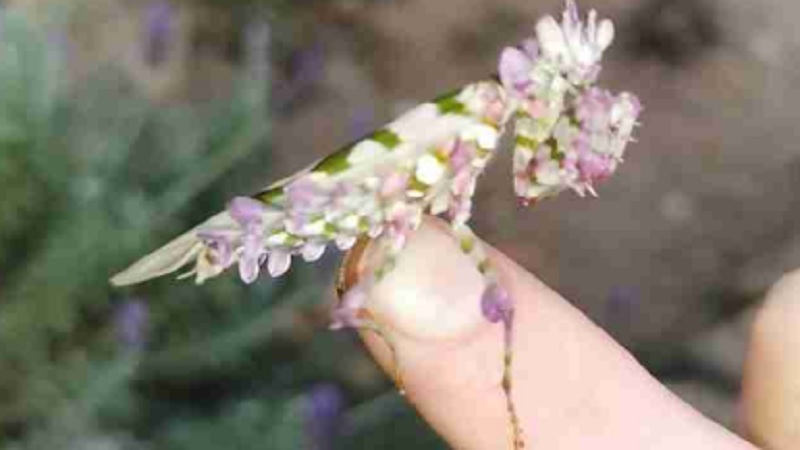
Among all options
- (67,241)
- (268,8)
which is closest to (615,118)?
(67,241)

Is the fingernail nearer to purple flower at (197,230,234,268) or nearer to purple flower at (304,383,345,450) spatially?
purple flower at (197,230,234,268)

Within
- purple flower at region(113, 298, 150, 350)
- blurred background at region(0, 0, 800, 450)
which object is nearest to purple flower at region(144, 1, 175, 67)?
blurred background at region(0, 0, 800, 450)

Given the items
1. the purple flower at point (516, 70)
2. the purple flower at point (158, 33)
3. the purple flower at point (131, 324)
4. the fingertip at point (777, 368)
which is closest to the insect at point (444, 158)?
the purple flower at point (516, 70)

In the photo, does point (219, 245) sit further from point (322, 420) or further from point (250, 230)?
point (322, 420)

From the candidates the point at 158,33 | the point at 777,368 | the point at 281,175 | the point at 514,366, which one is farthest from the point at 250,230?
the point at 281,175

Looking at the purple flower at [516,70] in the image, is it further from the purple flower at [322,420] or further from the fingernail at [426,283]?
the purple flower at [322,420]

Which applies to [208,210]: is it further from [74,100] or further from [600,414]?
[600,414]

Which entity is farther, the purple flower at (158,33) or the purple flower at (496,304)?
the purple flower at (158,33)

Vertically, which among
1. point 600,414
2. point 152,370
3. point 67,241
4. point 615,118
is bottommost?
point 152,370
